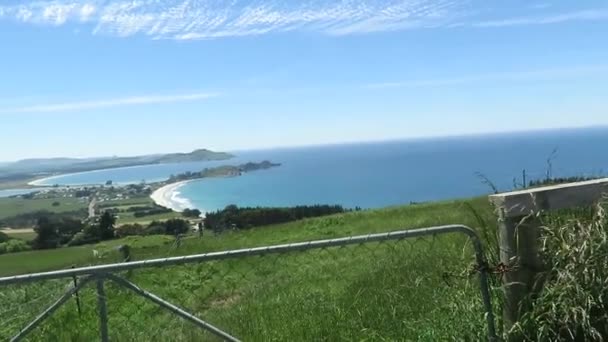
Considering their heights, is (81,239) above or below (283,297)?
below

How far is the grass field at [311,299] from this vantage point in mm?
5164

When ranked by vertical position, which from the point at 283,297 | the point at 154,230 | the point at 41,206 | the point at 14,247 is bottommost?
the point at 41,206

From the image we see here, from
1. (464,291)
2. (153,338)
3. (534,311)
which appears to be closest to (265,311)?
(153,338)

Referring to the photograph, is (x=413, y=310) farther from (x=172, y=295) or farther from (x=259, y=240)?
(x=259, y=240)

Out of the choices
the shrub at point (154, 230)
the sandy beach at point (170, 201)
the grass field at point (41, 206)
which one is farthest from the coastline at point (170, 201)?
the shrub at point (154, 230)

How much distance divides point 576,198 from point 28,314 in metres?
6.48

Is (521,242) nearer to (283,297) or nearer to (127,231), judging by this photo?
(283,297)

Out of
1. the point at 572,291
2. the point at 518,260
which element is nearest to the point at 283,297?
the point at 518,260

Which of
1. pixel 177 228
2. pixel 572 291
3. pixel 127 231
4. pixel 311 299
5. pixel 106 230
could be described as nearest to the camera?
pixel 572 291

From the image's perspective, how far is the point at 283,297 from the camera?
785 centimetres

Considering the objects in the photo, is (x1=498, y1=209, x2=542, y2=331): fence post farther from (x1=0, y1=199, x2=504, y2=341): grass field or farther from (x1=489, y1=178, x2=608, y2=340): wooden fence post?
(x1=0, y1=199, x2=504, y2=341): grass field

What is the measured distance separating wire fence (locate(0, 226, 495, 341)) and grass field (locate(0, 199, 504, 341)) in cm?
2

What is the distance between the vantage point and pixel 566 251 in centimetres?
436

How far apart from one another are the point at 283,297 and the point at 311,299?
0.62 meters
